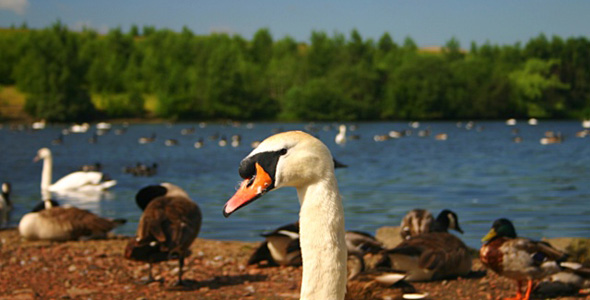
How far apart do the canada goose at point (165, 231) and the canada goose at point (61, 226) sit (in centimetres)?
429

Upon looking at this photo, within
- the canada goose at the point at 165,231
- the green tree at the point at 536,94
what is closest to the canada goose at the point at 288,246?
the canada goose at the point at 165,231

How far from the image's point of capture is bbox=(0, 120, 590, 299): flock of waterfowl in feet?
11.3

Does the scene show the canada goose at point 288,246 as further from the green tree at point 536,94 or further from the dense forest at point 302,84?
the green tree at point 536,94

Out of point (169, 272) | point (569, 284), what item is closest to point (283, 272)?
point (169, 272)

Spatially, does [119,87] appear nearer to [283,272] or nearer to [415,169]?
[415,169]

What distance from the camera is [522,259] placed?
25.4 feet

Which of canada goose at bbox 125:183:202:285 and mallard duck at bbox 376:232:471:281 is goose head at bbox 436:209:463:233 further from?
canada goose at bbox 125:183:202:285

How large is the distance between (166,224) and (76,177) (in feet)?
53.8

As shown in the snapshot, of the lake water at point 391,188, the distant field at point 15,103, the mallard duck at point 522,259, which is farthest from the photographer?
the distant field at point 15,103

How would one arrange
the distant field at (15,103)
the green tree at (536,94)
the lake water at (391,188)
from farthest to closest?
the green tree at (536,94)
the distant field at (15,103)
the lake water at (391,188)

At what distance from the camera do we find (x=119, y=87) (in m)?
140

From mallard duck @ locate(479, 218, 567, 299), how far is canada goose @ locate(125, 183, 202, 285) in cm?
351

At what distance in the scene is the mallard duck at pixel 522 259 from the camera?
7730 mm

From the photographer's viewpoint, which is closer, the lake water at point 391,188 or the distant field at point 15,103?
the lake water at point 391,188
